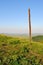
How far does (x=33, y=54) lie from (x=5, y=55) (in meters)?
2.35

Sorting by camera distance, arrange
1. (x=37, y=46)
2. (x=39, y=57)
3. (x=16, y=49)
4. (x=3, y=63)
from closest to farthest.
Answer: (x=3, y=63)
(x=39, y=57)
(x=16, y=49)
(x=37, y=46)

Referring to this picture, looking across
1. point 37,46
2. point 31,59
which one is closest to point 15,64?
point 31,59

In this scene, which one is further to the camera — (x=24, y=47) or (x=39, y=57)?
(x=24, y=47)

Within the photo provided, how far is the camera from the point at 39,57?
13.4 m

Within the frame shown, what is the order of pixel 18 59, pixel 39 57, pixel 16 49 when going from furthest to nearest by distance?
pixel 16 49 → pixel 39 57 → pixel 18 59

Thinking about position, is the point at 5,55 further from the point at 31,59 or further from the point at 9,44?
the point at 9,44

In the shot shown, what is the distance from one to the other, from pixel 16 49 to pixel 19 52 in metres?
0.74

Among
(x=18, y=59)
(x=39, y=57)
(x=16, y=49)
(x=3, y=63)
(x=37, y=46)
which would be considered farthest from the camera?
(x=37, y=46)

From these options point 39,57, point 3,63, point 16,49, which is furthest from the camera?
point 16,49

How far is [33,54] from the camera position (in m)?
13.9

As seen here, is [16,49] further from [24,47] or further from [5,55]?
[5,55]

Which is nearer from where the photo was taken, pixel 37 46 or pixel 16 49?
pixel 16 49

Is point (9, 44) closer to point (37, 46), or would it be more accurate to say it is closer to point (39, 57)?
point (37, 46)

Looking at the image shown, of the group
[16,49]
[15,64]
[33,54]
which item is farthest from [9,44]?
[15,64]
